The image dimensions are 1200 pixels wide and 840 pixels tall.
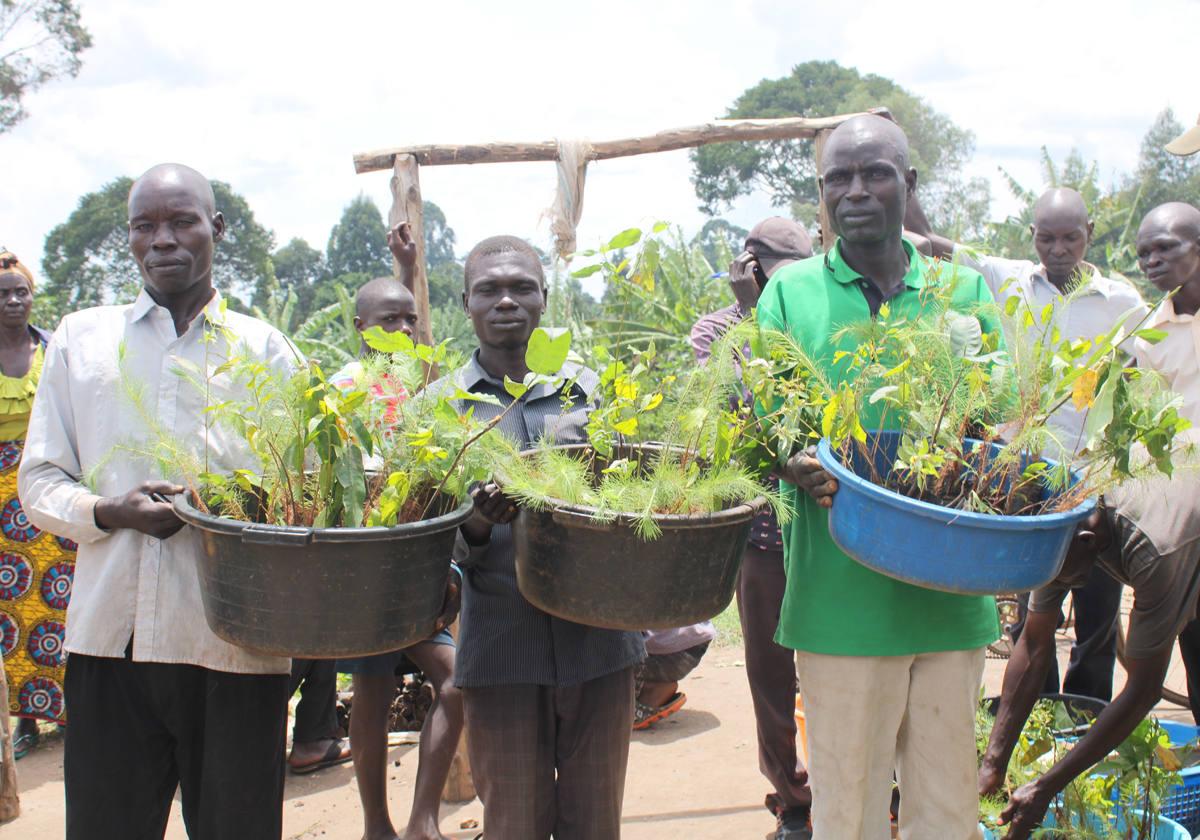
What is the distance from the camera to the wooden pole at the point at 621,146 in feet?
14.2

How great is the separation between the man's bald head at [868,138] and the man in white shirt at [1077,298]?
1.61m

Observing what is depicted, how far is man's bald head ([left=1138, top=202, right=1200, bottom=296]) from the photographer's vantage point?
4.20 metres

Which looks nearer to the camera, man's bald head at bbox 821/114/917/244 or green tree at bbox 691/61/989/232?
man's bald head at bbox 821/114/917/244

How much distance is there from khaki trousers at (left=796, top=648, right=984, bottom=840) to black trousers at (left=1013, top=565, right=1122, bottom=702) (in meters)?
2.08

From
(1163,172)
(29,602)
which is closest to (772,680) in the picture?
(29,602)

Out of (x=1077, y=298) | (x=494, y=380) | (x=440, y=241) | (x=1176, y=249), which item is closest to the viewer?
(x=494, y=380)

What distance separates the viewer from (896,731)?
2541mm

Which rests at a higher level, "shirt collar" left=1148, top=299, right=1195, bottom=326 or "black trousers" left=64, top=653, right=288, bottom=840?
"shirt collar" left=1148, top=299, right=1195, bottom=326

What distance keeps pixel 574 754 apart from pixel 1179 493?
1.61 meters

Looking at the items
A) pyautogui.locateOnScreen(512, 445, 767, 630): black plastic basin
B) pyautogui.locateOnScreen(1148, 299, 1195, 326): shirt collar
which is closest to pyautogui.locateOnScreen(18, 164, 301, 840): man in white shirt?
pyautogui.locateOnScreen(512, 445, 767, 630): black plastic basin

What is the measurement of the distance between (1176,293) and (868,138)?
234 cm

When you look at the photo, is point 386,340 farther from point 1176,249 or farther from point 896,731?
point 1176,249

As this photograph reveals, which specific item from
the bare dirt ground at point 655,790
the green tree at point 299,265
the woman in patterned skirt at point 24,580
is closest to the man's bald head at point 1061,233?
the bare dirt ground at point 655,790

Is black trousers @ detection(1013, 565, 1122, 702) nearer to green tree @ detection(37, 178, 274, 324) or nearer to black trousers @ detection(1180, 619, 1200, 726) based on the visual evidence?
black trousers @ detection(1180, 619, 1200, 726)
